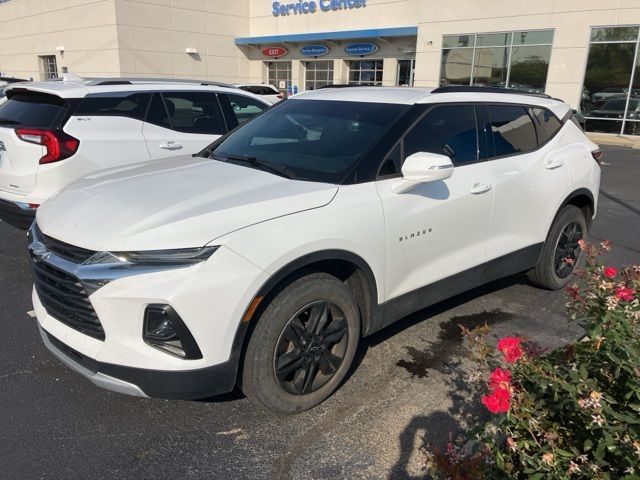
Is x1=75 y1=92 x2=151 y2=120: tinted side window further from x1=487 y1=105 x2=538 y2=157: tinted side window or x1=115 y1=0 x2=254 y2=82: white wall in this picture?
x1=115 y1=0 x2=254 y2=82: white wall

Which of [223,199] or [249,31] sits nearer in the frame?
[223,199]

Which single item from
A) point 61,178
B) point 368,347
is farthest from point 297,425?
point 61,178

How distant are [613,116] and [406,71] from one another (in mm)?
9903

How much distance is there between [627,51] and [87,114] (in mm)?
18552

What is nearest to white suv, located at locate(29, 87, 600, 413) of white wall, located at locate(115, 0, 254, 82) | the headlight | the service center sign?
the headlight

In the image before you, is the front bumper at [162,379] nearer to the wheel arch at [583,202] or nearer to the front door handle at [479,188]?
the front door handle at [479,188]

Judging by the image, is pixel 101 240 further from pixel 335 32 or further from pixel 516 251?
pixel 335 32

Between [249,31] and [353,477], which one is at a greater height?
[249,31]

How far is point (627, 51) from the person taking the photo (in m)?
17.9

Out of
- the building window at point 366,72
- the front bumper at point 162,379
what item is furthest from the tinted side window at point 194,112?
the building window at point 366,72

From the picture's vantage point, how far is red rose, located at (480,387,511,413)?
180 centimetres

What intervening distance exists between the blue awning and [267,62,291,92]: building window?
1.59 m

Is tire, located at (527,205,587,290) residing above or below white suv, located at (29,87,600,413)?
below

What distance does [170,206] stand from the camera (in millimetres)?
2779
